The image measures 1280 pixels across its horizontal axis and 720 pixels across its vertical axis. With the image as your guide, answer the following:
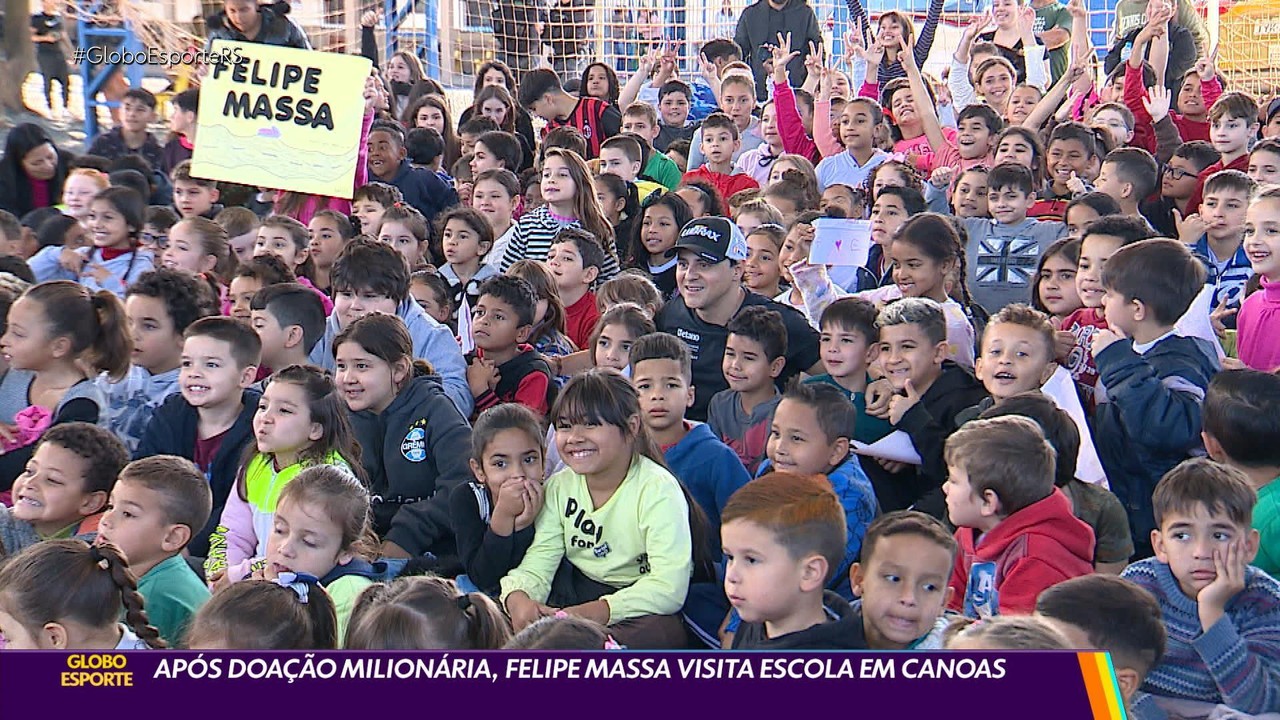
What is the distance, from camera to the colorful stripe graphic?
2.16 metres

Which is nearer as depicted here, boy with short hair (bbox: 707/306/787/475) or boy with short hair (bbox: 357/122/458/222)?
boy with short hair (bbox: 707/306/787/475)

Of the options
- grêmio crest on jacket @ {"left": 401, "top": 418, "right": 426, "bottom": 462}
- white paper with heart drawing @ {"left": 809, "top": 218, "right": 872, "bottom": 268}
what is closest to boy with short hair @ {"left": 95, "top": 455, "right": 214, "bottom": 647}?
grêmio crest on jacket @ {"left": 401, "top": 418, "right": 426, "bottom": 462}

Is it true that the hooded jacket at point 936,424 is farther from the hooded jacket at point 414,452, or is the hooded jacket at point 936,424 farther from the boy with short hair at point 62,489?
the boy with short hair at point 62,489

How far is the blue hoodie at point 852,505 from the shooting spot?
4137 mm

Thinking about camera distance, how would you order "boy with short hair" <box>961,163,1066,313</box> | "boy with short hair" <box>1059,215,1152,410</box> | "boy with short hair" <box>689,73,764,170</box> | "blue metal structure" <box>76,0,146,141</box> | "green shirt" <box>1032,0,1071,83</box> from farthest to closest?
"green shirt" <box>1032,0,1071,83</box>
"blue metal structure" <box>76,0,146,141</box>
"boy with short hair" <box>689,73,764,170</box>
"boy with short hair" <box>961,163,1066,313</box>
"boy with short hair" <box>1059,215,1152,410</box>

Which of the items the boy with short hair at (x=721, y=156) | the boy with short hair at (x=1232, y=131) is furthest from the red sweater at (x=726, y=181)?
the boy with short hair at (x=1232, y=131)

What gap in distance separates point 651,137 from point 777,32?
2.58 meters

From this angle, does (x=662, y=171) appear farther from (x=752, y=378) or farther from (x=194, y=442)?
(x=194, y=442)

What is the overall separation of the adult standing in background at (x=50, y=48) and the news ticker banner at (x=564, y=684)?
38.9 feet

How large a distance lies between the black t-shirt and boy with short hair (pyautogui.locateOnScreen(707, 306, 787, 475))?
0.88 feet

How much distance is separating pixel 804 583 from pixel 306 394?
1787 millimetres

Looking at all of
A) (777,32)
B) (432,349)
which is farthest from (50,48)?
(432,349)

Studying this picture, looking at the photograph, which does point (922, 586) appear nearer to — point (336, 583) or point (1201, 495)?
point (1201, 495)

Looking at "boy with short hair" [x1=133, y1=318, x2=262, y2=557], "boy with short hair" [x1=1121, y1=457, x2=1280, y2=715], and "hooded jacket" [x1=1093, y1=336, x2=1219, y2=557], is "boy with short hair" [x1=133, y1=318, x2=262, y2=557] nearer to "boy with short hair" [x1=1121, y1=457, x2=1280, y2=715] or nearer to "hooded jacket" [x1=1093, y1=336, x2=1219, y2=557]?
"hooded jacket" [x1=1093, y1=336, x2=1219, y2=557]
